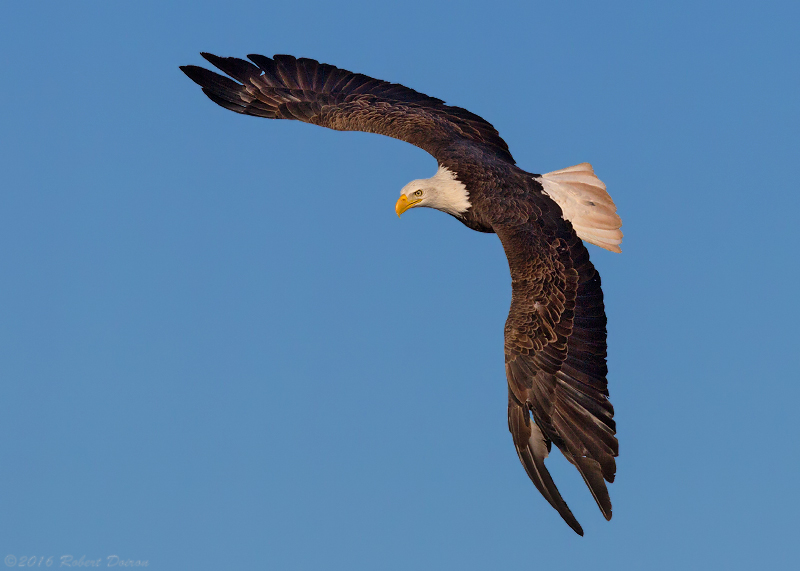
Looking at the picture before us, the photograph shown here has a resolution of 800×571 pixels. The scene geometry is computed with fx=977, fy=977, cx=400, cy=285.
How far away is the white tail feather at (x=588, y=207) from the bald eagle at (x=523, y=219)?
0.03ft

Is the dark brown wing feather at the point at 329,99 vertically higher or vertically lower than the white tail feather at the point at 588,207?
higher

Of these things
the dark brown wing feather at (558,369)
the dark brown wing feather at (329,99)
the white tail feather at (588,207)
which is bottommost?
the dark brown wing feather at (558,369)

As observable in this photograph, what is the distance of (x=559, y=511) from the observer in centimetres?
770

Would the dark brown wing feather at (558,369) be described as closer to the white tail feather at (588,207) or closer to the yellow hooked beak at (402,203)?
the white tail feather at (588,207)

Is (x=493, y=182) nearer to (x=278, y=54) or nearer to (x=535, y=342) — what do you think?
(x=535, y=342)

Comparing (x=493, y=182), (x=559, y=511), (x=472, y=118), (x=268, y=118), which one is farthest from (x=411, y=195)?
(x=559, y=511)

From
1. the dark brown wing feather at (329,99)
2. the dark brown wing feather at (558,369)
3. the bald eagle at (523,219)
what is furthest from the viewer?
the dark brown wing feather at (329,99)

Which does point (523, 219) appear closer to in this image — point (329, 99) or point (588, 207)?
point (588, 207)

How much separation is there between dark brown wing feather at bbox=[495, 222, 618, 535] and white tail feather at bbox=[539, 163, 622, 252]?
1.23 meters

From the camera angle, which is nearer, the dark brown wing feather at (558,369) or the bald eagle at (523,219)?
the dark brown wing feather at (558,369)

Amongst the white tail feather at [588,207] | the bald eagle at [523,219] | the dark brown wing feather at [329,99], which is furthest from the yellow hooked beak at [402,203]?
the white tail feather at [588,207]

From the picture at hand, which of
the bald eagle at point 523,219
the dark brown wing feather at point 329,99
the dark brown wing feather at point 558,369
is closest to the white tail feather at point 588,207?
the bald eagle at point 523,219

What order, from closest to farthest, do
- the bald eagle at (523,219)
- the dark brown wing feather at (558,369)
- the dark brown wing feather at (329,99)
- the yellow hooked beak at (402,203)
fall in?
the dark brown wing feather at (558,369)
the bald eagle at (523,219)
the yellow hooked beak at (402,203)
the dark brown wing feather at (329,99)

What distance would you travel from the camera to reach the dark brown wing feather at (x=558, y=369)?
7.95 m
